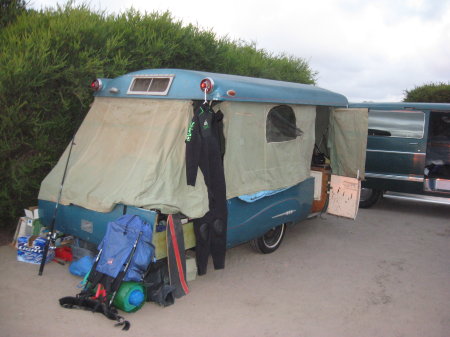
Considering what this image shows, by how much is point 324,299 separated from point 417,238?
129 inches

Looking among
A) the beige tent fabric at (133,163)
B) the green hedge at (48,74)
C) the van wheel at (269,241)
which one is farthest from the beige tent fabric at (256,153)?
the green hedge at (48,74)

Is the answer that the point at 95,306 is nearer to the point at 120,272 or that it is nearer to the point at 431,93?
the point at 120,272

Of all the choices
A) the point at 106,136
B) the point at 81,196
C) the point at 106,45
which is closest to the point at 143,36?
the point at 106,45

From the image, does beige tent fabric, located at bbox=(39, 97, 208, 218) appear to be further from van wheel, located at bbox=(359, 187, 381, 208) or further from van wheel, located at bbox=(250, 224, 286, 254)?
van wheel, located at bbox=(359, 187, 381, 208)

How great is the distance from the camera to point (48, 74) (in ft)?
19.1

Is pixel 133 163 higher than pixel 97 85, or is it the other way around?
pixel 97 85

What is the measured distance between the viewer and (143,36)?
23.0 ft

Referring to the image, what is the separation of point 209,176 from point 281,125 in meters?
1.64

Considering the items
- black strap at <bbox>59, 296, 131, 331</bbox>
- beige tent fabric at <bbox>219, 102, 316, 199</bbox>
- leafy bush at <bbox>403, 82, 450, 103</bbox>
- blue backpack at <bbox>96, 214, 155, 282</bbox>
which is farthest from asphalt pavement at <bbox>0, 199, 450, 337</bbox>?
leafy bush at <bbox>403, 82, 450, 103</bbox>

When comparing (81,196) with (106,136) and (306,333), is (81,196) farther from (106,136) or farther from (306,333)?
(306,333)

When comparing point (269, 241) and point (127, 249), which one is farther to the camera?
point (269, 241)

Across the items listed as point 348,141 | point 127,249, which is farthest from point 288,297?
point 348,141

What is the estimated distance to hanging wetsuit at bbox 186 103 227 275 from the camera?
4699 mm

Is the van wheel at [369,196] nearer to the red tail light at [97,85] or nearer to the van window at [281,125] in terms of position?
the van window at [281,125]
